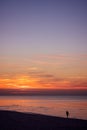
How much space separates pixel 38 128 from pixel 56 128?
5.20ft

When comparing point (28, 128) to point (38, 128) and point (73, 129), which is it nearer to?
point (38, 128)

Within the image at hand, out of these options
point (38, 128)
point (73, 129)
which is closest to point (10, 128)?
point (38, 128)

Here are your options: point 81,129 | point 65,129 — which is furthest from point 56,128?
point 81,129

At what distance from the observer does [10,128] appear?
66.0 feet

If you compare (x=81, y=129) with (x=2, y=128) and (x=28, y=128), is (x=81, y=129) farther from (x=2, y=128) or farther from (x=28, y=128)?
(x=2, y=128)

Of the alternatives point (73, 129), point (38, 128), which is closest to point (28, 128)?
point (38, 128)

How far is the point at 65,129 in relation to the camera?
20766mm

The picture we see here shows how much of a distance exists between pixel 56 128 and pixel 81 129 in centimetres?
225

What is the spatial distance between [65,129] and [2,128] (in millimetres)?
5366

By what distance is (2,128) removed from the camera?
20.0 metres

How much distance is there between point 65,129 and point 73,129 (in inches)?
28.9

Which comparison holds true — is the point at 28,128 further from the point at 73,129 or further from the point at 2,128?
the point at 73,129

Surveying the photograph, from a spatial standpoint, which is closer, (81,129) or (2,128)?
(2,128)

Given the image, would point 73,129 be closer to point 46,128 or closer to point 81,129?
point 81,129
